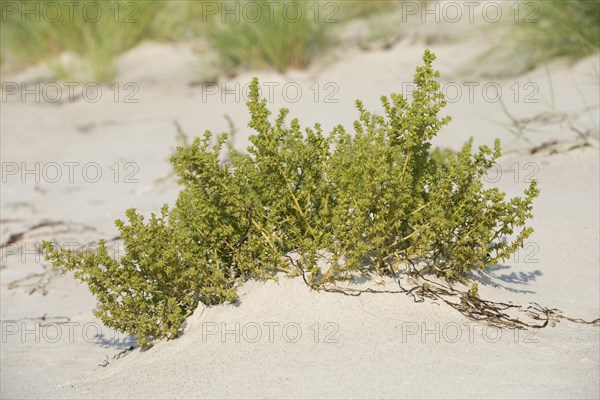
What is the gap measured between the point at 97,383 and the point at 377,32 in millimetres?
6085

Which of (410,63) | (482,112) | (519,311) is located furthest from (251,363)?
(410,63)

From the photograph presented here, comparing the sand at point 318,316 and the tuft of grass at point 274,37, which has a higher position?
the tuft of grass at point 274,37

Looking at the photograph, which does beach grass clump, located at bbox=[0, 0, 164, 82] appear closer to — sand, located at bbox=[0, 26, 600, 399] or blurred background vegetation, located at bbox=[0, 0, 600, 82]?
blurred background vegetation, located at bbox=[0, 0, 600, 82]

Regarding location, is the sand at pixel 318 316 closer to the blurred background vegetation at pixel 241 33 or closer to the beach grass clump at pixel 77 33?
the blurred background vegetation at pixel 241 33

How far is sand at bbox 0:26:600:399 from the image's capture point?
9.43ft

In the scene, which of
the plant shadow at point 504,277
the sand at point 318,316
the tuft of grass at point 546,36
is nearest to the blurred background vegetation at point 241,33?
the tuft of grass at point 546,36

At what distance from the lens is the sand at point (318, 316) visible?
2875 millimetres

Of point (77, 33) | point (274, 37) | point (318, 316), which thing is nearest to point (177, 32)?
point (77, 33)

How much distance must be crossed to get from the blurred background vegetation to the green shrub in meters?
3.10

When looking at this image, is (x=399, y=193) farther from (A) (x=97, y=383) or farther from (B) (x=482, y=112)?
(B) (x=482, y=112)

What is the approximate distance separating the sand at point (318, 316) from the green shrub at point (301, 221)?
12cm

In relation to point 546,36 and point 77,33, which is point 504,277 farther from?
point 77,33

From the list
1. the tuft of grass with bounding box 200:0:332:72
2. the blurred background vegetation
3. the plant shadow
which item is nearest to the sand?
the plant shadow

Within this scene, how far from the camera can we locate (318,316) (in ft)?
10.4
